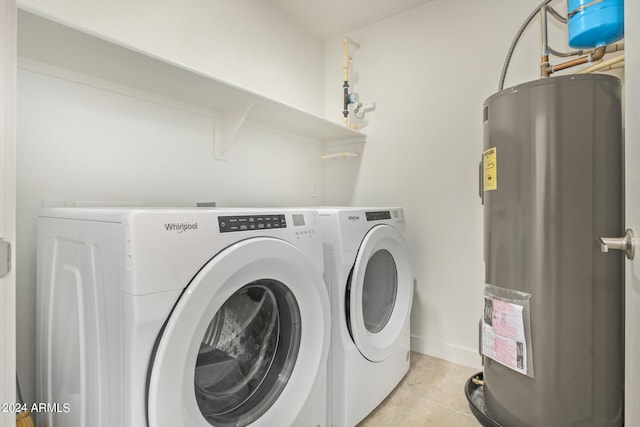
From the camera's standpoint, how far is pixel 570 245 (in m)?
1.16

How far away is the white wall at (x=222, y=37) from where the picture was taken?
136 cm

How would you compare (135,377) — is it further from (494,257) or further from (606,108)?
(606,108)

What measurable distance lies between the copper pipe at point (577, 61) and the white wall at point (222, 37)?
4.80ft

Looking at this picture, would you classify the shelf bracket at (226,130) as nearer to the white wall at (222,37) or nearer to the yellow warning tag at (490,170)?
the white wall at (222,37)

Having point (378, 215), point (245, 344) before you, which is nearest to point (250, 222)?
point (245, 344)

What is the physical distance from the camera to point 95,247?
2.76 ft

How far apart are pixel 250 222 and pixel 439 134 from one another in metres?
1.57

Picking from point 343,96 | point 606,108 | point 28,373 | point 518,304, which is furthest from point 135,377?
point 343,96

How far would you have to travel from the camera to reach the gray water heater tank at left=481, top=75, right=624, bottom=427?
1134 millimetres

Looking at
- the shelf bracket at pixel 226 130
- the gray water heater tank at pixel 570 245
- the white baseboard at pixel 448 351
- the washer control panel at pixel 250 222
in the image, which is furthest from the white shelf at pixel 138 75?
the white baseboard at pixel 448 351

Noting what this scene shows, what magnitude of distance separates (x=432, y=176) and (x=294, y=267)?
1.39 metres

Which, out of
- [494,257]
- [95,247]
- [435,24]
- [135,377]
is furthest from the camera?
[435,24]

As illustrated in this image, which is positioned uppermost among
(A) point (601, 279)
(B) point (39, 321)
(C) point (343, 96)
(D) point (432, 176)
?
(C) point (343, 96)

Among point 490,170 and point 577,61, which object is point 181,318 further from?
point 577,61
